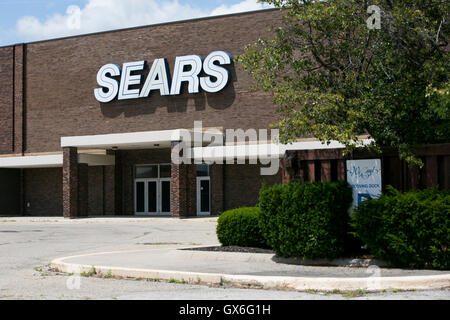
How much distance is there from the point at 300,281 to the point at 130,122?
27996mm

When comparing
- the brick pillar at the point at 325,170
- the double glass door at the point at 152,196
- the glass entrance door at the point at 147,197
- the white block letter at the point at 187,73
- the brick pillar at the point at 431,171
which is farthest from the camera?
the glass entrance door at the point at 147,197

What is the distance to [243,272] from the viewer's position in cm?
1041

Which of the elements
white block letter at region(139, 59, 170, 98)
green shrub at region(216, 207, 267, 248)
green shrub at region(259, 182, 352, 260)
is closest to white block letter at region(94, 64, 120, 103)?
white block letter at region(139, 59, 170, 98)

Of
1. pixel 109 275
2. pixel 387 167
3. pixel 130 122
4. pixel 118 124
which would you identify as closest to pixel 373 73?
pixel 387 167

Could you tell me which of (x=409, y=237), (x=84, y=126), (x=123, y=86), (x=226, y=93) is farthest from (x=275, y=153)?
(x=409, y=237)

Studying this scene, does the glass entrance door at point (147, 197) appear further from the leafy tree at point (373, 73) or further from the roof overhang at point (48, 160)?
the leafy tree at point (373, 73)

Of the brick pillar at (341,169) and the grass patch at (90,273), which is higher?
the brick pillar at (341,169)

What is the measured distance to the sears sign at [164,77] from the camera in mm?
33188

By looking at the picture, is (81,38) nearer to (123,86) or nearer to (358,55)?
(123,86)

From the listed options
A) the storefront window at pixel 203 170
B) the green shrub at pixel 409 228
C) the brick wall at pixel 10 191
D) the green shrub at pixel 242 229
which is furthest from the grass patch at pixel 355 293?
the brick wall at pixel 10 191

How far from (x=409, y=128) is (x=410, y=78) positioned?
1.07 metres

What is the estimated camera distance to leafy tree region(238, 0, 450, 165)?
12266 millimetres

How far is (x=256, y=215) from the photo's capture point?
43.4 feet

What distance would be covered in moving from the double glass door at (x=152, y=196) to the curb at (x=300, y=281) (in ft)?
84.2
